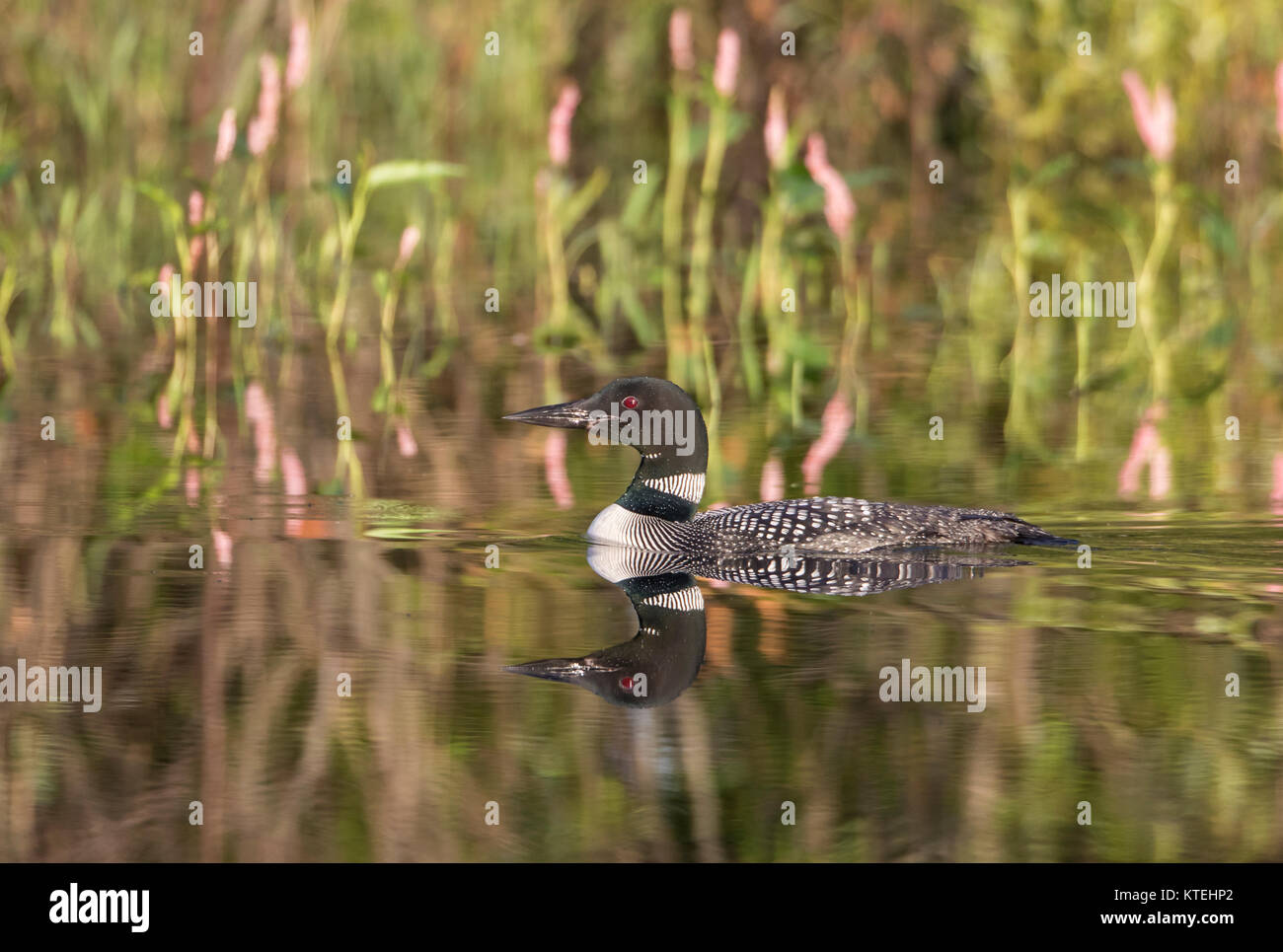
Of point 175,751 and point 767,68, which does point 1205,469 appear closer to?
point 175,751

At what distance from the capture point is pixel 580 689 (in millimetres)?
4941

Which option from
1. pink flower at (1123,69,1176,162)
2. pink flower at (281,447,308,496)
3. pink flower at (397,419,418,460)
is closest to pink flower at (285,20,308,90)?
pink flower at (397,419,418,460)

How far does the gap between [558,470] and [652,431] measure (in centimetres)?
124

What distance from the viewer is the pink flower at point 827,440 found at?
7508mm

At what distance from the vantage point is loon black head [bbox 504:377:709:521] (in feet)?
21.4

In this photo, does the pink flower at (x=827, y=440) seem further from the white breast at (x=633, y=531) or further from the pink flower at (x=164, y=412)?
the pink flower at (x=164, y=412)

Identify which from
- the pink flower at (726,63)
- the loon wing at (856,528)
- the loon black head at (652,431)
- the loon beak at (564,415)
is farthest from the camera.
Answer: the pink flower at (726,63)

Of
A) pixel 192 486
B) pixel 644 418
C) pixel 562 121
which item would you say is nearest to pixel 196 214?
pixel 562 121

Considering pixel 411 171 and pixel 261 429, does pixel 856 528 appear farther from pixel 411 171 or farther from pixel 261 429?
pixel 411 171

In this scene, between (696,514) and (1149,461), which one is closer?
(696,514)

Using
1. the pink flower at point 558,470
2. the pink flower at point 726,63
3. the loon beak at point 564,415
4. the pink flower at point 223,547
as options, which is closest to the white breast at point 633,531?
the loon beak at point 564,415

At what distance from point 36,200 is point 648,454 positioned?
26.3 ft

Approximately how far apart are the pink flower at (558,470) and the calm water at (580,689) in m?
0.06

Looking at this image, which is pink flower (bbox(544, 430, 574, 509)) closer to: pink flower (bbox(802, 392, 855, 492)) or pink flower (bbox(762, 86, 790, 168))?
pink flower (bbox(802, 392, 855, 492))
